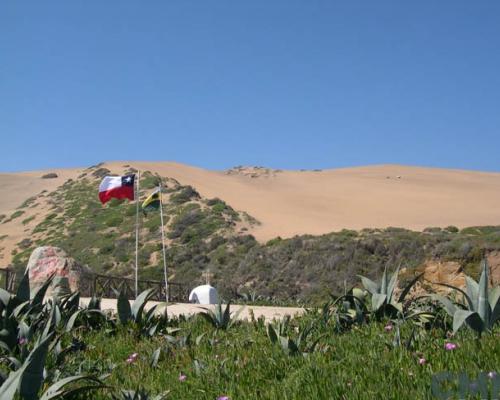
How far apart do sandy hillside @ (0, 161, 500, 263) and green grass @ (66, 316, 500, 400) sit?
34.5 meters

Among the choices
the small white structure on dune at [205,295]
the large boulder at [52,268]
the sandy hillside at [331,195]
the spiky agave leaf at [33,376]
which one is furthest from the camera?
the sandy hillside at [331,195]

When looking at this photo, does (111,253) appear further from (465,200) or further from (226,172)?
(226,172)

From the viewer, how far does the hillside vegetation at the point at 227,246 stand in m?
26.0

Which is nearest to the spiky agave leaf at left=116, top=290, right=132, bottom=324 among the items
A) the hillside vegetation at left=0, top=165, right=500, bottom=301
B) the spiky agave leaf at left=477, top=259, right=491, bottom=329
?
the spiky agave leaf at left=477, top=259, right=491, bottom=329

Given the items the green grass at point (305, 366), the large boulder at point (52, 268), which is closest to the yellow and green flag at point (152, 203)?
the large boulder at point (52, 268)

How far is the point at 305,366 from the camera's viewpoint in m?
4.45

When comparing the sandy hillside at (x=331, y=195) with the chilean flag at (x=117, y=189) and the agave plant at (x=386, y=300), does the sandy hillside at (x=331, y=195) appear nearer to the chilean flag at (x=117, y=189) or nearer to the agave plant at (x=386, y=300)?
the chilean flag at (x=117, y=189)

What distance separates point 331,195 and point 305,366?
6393 centimetres

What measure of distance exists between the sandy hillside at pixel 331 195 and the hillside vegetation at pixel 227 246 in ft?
11.3

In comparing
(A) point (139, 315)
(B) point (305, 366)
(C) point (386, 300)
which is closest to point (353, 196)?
(A) point (139, 315)

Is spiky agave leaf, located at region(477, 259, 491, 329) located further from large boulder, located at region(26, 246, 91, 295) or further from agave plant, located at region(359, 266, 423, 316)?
large boulder, located at region(26, 246, 91, 295)

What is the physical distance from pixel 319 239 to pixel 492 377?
3004 cm

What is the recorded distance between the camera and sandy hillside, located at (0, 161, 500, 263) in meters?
49.7

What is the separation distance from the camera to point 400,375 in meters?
3.80
